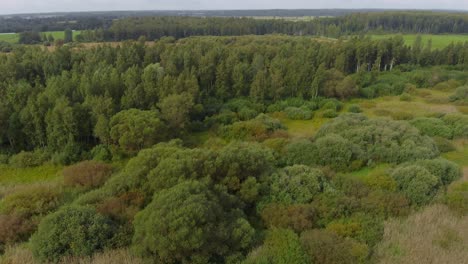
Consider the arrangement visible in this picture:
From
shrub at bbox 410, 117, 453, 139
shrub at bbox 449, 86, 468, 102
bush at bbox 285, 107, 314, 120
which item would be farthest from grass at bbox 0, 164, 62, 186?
shrub at bbox 449, 86, 468, 102

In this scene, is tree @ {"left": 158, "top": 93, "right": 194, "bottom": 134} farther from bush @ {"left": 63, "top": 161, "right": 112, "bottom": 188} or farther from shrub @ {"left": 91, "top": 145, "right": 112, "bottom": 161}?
bush @ {"left": 63, "top": 161, "right": 112, "bottom": 188}

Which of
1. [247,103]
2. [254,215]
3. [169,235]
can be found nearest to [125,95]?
[247,103]

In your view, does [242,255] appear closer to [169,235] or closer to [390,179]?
[169,235]

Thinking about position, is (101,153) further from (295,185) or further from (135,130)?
(295,185)

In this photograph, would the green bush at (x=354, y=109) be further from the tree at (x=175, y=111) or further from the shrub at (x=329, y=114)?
the tree at (x=175, y=111)

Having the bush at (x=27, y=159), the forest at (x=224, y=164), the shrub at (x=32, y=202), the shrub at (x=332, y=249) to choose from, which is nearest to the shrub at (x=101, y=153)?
the forest at (x=224, y=164)

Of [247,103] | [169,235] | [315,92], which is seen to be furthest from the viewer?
[315,92]

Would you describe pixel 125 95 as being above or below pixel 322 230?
above
